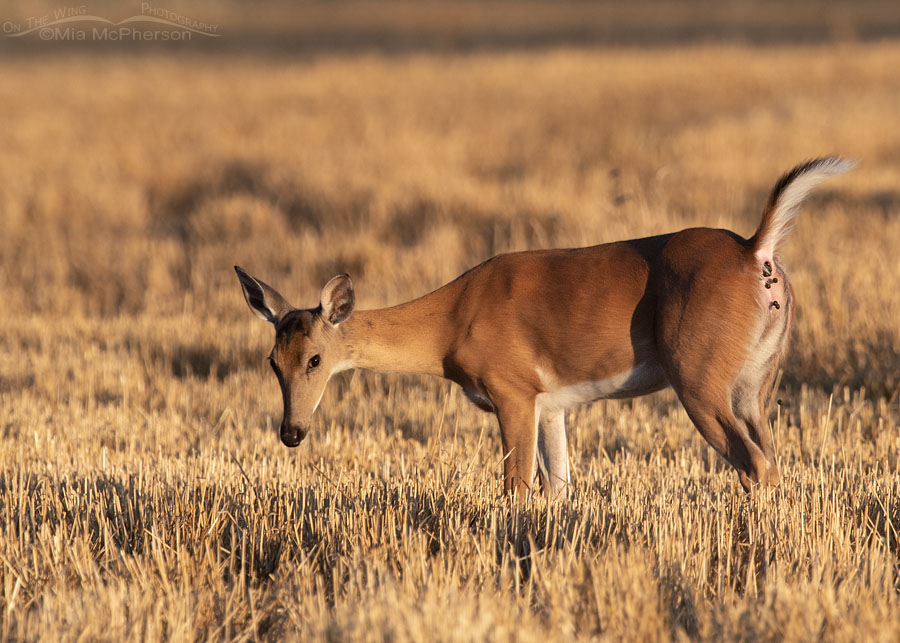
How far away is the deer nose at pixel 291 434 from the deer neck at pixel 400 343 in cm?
56

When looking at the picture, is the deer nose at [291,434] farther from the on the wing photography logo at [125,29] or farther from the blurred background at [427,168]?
the on the wing photography logo at [125,29]

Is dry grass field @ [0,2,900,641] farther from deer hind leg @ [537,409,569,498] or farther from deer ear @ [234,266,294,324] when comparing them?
deer ear @ [234,266,294,324]

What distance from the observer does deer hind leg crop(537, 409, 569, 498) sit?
19.9ft

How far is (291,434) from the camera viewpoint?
5.66 metres

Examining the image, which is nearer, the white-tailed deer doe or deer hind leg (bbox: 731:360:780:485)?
the white-tailed deer doe

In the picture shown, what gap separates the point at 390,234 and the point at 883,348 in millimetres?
6806

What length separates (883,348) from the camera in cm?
805

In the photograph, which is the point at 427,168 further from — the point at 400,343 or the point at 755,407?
the point at 755,407

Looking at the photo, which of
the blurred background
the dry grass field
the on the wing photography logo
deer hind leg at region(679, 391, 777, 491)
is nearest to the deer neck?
the dry grass field

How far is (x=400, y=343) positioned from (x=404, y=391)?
90.5 inches

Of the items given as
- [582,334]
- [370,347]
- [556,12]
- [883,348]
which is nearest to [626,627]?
[582,334]

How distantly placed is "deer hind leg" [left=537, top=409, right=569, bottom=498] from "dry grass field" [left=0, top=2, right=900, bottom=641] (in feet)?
0.47

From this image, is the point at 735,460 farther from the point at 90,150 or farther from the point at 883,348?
the point at 90,150

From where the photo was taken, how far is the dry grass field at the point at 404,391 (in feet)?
13.2
